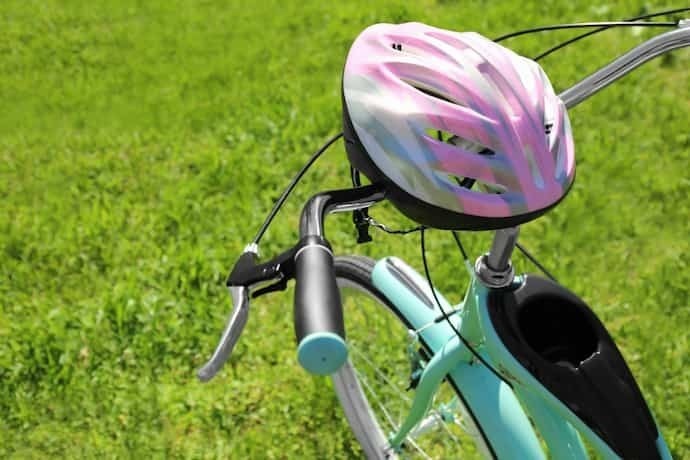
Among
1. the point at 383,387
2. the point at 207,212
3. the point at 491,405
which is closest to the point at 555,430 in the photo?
the point at 491,405

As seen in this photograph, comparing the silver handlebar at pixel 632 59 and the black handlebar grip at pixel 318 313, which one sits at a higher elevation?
the silver handlebar at pixel 632 59

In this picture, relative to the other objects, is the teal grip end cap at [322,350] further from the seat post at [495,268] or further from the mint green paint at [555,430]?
the mint green paint at [555,430]

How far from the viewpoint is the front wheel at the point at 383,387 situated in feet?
7.44

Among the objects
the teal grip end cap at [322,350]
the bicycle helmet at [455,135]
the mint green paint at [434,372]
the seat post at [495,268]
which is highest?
the bicycle helmet at [455,135]

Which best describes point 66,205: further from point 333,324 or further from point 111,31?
point 333,324

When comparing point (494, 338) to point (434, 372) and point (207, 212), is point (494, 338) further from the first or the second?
point (207, 212)

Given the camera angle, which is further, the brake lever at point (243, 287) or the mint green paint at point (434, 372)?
the mint green paint at point (434, 372)

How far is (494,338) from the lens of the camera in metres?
1.59

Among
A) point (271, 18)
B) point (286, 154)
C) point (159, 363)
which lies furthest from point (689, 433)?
point (271, 18)

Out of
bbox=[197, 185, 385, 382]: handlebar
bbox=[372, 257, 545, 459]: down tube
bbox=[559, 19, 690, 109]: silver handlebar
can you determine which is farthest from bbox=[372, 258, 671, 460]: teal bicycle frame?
bbox=[197, 185, 385, 382]: handlebar

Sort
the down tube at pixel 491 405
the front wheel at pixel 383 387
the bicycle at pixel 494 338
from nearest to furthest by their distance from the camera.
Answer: the bicycle at pixel 494 338
the down tube at pixel 491 405
the front wheel at pixel 383 387

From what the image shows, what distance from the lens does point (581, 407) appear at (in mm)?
1517

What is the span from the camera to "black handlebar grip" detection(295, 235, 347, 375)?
104 cm

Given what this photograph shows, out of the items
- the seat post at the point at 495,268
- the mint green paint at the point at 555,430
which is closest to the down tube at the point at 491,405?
the mint green paint at the point at 555,430
